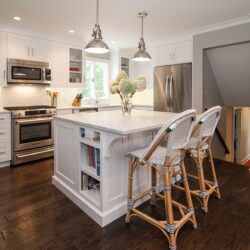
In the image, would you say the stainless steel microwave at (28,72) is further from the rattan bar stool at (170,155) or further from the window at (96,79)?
the rattan bar stool at (170,155)

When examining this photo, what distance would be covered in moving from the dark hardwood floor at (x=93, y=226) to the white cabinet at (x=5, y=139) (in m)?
0.96

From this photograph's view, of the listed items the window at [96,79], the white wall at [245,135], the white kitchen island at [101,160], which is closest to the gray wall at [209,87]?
the white wall at [245,135]

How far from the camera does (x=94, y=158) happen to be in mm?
2227

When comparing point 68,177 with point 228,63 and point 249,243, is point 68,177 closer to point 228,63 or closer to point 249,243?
point 249,243

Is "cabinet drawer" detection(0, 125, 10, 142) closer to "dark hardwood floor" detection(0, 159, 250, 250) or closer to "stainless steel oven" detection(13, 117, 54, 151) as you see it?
"stainless steel oven" detection(13, 117, 54, 151)

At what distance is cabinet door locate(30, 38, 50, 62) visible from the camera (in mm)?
4043

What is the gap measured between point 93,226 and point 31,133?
94.8 inches

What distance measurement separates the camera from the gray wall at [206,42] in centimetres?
349

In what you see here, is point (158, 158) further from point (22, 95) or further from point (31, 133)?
point (22, 95)

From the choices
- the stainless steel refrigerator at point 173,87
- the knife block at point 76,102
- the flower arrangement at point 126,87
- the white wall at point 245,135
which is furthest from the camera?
the white wall at point 245,135

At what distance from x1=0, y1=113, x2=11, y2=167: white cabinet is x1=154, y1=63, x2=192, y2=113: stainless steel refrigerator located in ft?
9.99

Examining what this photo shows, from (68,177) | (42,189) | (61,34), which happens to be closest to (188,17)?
(61,34)

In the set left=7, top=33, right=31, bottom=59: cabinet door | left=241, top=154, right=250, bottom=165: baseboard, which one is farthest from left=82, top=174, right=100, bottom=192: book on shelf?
left=241, top=154, right=250, bottom=165: baseboard

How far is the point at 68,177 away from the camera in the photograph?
8.39 ft
